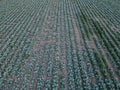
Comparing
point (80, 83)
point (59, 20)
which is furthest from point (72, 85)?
point (59, 20)

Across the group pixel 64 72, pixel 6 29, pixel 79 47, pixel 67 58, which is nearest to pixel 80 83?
pixel 64 72

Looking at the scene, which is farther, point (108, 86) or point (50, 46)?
point (50, 46)

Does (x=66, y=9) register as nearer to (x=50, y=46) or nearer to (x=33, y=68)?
(x=50, y=46)

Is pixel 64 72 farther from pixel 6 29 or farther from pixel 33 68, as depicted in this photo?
pixel 6 29

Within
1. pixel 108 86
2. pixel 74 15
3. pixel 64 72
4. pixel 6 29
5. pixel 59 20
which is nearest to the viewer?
pixel 108 86

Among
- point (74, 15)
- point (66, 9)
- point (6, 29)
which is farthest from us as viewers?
point (66, 9)

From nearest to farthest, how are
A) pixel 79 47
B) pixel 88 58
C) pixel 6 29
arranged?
1. pixel 88 58
2. pixel 79 47
3. pixel 6 29
